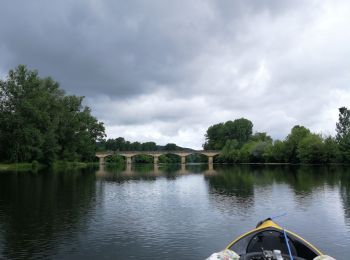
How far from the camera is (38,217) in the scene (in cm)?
2812

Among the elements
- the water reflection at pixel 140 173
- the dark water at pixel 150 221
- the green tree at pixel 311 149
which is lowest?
the dark water at pixel 150 221

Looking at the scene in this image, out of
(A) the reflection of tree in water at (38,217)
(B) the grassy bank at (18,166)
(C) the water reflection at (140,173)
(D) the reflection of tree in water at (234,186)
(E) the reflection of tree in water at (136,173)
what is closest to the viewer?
(A) the reflection of tree in water at (38,217)

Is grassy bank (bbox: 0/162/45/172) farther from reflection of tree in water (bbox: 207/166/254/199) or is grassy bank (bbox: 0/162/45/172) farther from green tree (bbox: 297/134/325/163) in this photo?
green tree (bbox: 297/134/325/163)

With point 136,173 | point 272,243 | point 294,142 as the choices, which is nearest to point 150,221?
point 272,243

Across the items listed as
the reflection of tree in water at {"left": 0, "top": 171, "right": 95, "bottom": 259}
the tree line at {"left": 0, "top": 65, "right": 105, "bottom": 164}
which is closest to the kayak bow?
the reflection of tree in water at {"left": 0, "top": 171, "right": 95, "bottom": 259}

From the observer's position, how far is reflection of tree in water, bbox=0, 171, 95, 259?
65.9 ft

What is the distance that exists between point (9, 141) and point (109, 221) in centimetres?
7286

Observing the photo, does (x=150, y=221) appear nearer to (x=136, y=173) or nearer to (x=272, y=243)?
(x=272, y=243)

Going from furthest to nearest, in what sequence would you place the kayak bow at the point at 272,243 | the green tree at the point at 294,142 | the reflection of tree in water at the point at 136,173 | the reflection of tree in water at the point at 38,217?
1. the green tree at the point at 294,142
2. the reflection of tree in water at the point at 136,173
3. the reflection of tree in water at the point at 38,217
4. the kayak bow at the point at 272,243

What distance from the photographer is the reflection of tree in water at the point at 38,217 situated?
20094 mm

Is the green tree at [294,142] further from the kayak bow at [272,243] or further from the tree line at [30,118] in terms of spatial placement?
the kayak bow at [272,243]

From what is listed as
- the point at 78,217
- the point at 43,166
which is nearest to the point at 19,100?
the point at 43,166

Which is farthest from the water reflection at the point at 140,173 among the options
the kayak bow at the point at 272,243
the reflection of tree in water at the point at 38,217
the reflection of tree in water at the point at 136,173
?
the kayak bow at the point at 272,243

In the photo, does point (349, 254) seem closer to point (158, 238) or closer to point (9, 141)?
point (158, 238)
